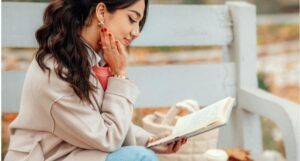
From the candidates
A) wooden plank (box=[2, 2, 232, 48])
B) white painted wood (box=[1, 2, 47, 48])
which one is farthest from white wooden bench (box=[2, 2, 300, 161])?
white painted wood (box=[1, 2, 47, 48])

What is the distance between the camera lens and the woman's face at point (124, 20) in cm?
119

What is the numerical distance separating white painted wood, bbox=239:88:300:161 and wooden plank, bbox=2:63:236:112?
0.26ft

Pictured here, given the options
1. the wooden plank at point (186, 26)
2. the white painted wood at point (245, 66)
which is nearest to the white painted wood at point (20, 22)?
the wooden plank at point (186, 26)

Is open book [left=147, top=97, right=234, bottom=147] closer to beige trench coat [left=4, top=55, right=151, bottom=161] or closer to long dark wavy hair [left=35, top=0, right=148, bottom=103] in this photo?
beige trench coat [left=4, top=55, right=151, bottom=161]

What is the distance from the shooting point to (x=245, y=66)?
5.79 ft

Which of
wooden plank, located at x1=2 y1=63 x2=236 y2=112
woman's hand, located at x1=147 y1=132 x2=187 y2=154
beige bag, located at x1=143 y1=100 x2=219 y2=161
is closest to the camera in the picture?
woman's hand, located at x1=147 y1=132 x2=187 y2=154

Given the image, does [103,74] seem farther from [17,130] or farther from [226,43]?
[226,43]

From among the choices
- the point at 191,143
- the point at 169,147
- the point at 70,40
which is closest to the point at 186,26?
the point at 191,143

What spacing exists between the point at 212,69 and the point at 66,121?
769 millimetres

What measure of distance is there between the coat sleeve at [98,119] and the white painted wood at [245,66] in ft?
2.22

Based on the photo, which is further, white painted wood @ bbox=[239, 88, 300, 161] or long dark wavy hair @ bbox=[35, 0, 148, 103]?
white painted wood @ bbox=[239, 88, 300, 161]

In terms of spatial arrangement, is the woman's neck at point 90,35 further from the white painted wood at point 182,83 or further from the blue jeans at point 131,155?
the white painted wood at point 182,83

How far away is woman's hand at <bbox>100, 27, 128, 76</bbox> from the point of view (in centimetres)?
118

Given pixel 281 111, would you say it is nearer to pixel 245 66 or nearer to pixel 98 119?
pixel 245 66
